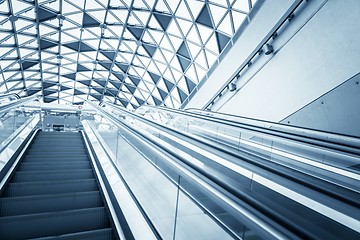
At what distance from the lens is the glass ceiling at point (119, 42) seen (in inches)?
587

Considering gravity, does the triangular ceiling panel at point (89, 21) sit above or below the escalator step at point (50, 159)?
above

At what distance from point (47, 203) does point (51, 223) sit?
645 mm

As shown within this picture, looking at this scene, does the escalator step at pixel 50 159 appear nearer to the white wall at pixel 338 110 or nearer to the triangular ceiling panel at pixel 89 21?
the white wall at pixel 338 110

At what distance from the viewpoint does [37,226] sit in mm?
3217

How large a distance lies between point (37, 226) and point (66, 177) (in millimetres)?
1858

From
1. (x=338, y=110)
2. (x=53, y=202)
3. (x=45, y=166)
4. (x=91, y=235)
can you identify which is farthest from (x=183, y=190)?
(x=338, y=110)

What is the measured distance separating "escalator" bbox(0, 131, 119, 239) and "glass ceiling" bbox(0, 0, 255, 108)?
1014 centimetres

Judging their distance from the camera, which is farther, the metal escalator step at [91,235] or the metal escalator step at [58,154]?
the metal escalator step at [58,154]

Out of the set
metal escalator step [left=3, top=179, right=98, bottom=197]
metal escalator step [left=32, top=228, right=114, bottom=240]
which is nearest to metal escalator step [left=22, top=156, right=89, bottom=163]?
metal escalator step [left=3, top=179, right=98, bottom=197]

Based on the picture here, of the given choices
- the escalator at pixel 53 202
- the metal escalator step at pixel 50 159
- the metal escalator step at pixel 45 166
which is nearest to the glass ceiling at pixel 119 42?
the metal escalator step at pixel 50 159

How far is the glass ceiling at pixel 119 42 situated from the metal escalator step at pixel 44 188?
1032 cm

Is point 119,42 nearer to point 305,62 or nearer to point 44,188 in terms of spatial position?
point 305,62

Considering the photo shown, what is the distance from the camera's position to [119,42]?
20906 millimetres

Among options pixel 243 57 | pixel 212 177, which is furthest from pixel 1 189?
pixel 243 57
